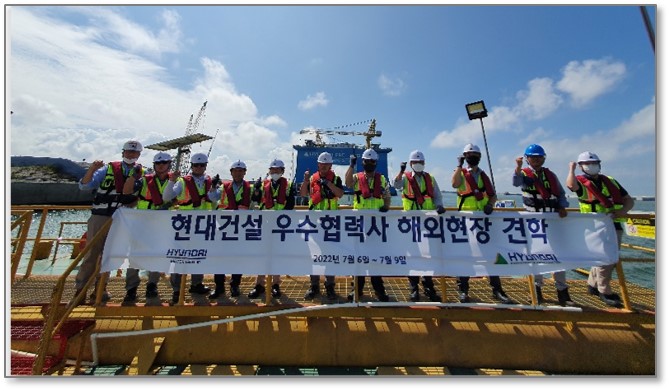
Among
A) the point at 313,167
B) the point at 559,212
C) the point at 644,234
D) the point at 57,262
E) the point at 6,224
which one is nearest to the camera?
the point at 6,224

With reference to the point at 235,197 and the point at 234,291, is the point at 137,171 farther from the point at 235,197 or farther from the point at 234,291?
the point at 234,291

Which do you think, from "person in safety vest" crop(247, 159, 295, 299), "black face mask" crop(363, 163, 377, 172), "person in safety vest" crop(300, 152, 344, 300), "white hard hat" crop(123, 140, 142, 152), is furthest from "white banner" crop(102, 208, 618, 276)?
"white hard hat" crop(123, 140, 142, 152)

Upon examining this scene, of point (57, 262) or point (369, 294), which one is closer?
point (369, 294)

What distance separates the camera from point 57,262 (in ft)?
33.7

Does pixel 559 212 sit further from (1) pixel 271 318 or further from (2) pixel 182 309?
(2) pixel 182 309

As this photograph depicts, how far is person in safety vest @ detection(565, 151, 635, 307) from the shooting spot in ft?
13.8

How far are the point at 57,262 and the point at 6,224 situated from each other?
8765mm

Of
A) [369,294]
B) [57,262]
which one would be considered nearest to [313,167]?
[57,262]

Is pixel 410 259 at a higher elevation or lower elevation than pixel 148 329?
higher

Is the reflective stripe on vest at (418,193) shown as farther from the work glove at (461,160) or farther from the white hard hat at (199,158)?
the white hard hat at (199,158)

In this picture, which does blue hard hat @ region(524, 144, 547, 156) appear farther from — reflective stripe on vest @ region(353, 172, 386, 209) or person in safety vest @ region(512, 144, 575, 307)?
reflective stripe on vest @ region(353, 172, 386, 209)

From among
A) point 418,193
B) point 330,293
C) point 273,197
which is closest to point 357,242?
point 330,293

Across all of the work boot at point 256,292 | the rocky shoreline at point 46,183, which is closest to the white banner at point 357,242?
the work boot at point 256,292

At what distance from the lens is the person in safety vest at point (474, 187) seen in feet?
14.6
